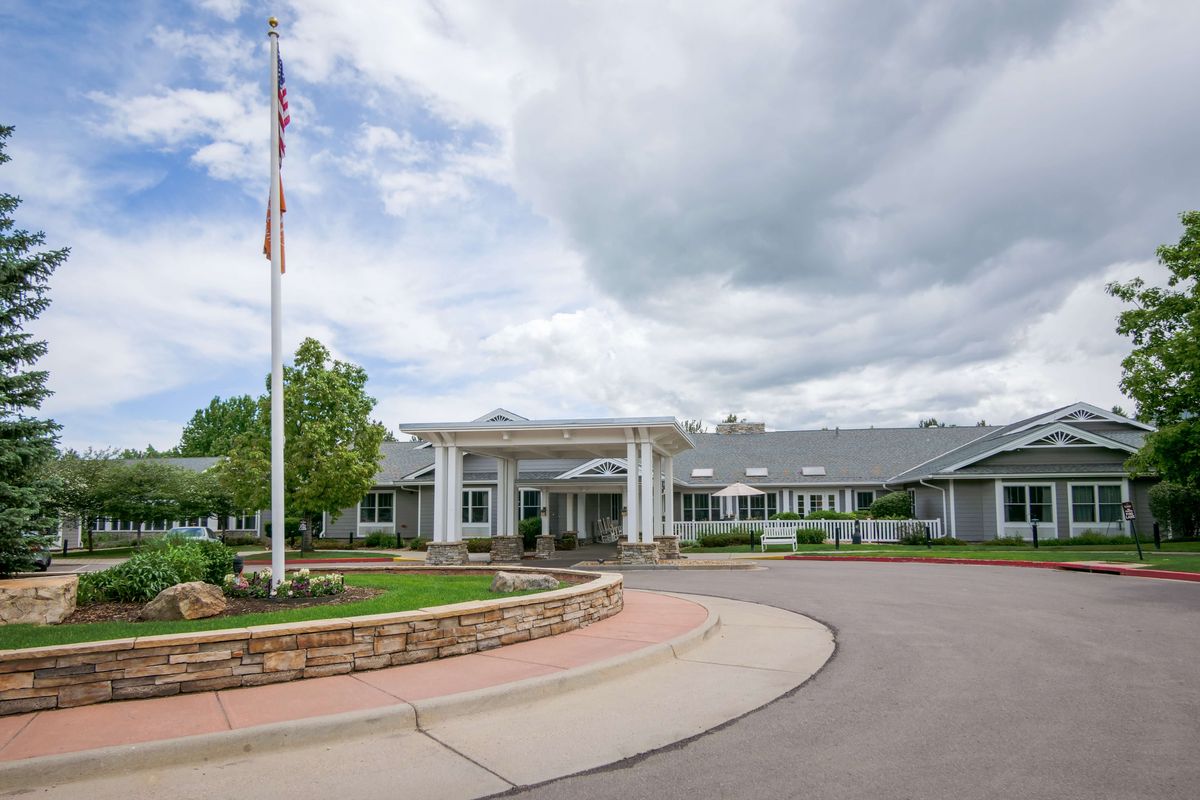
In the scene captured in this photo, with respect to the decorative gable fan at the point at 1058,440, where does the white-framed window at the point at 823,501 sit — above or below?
below

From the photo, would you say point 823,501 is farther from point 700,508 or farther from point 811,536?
point 811,536

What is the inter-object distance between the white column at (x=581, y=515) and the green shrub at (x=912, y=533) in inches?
558

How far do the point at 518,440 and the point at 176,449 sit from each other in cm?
6941

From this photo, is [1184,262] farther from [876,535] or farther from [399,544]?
[399,544]

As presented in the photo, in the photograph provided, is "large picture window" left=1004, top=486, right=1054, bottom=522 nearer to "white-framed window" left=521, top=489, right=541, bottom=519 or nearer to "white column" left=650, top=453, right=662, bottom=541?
"white column" left=650, top=453, right=662, bottom=541

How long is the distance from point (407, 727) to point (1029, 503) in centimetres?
2956

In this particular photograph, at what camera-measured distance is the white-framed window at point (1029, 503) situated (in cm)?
2955

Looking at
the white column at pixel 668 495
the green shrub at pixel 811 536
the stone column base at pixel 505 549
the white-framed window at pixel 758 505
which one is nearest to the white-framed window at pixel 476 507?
the stone column base at pixel 505 549

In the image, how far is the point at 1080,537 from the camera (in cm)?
2806

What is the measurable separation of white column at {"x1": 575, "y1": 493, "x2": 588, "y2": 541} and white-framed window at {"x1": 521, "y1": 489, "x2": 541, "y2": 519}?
1.93 meters

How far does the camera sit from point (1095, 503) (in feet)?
95.6

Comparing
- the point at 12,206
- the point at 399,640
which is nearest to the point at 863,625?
the point at 399,640

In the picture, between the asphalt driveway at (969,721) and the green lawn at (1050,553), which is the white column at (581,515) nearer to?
the green lawn at (1050,553)

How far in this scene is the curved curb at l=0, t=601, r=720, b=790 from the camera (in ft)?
16.0
